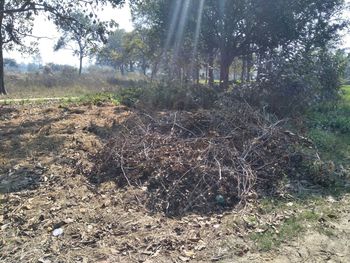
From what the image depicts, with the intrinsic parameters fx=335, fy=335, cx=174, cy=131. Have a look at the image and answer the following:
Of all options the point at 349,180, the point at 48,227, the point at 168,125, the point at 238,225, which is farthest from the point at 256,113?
the point at 48,227

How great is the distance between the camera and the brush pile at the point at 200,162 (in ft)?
13.1

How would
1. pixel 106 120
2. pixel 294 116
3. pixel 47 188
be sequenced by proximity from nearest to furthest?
pixel 47 188 → pixel 106 120 → pixel 294 116

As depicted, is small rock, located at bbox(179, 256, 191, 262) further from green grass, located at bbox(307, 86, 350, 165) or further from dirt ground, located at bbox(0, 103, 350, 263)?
green grass, located at bbox(307, 86, 350, 165)

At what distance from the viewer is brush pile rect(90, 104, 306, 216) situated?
3.98 m

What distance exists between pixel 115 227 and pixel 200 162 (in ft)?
5.28

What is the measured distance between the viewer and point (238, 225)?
3412mm

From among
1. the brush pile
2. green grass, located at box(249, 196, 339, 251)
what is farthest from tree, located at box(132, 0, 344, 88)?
green grass, located at box(249, 196, 339, 251)

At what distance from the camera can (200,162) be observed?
4.51 meters

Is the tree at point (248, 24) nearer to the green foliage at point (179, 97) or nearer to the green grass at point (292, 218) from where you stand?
the green foliage at point (179, 97)

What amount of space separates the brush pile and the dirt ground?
0.24m


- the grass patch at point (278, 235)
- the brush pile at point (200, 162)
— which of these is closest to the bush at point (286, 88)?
the brush pile at point (200, 162)

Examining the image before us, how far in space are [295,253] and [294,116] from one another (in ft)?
20.2

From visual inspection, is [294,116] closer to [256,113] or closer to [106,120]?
[256,113]

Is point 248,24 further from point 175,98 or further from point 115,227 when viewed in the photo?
point 115,227
